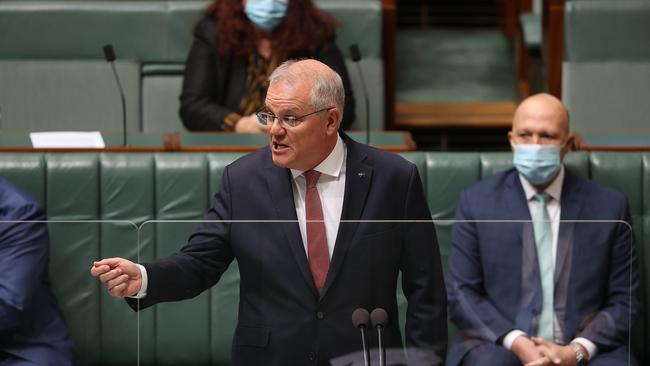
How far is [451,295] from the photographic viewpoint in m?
1.22

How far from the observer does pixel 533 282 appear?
1202 millimetres

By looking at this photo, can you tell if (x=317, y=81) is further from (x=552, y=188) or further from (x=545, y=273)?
(x=552, y=188)

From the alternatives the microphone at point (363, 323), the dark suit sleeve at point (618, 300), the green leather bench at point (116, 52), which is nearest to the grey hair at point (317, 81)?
the microphone at point (363, 323)

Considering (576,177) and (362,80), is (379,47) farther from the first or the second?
(576,177)

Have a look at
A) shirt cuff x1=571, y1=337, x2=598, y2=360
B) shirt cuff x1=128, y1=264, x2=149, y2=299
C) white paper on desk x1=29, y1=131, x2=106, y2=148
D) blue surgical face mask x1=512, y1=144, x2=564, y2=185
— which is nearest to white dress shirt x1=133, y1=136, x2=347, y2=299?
shirt cuff x1=128, y1=264, x2=149, y2=299

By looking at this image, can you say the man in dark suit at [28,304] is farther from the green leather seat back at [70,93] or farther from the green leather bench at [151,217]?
the green leather seat back at [70,93]

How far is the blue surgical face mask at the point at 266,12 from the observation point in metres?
2.30

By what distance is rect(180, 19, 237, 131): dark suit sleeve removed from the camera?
7.53ft

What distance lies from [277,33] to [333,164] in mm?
1089

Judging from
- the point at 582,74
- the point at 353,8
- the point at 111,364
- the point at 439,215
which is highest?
the point at 353,8

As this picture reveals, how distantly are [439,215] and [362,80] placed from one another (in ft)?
2.65

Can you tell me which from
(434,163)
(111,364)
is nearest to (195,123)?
(434,163)

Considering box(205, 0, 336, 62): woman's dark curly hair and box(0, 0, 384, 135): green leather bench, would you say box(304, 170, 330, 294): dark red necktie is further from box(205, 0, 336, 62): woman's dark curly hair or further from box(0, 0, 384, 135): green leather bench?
box(0, 0, 384, 135): green leather bench

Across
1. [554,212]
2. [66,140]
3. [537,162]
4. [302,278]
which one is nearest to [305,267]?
[302,278]
